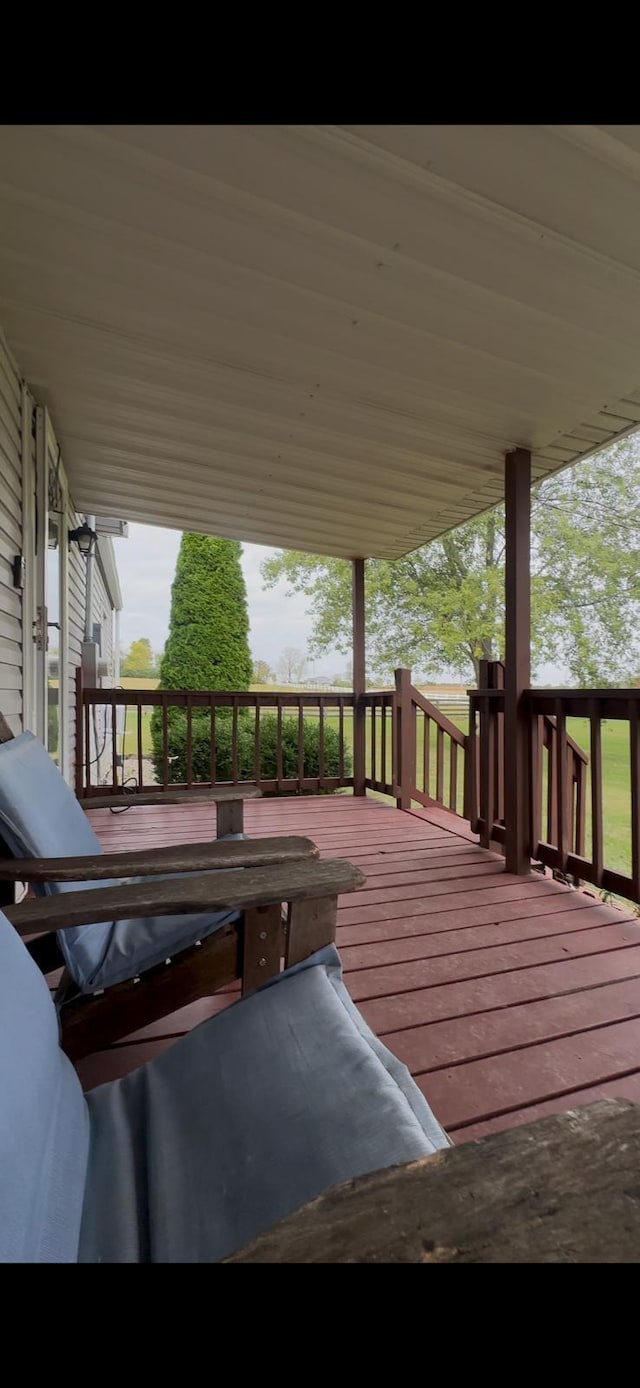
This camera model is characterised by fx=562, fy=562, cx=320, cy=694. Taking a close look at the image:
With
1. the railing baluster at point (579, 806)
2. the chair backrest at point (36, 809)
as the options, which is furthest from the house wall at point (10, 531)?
the railing baluster at point (579, 806)

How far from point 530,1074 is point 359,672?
4.06 metres

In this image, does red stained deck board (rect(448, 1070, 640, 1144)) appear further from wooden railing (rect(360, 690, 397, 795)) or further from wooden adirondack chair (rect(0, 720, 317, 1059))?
wooden railing (rect(360, 690, 397, 795))

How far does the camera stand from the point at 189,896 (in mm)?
1070

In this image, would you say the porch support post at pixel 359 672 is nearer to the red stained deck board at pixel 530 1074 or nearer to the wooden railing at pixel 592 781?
the wooden railing at pixel 592 781

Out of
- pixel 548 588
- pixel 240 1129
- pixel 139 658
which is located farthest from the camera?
pixel 139 658

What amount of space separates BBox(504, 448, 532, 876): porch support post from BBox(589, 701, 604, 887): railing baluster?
473 mm

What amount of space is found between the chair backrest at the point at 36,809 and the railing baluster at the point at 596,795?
2016mm

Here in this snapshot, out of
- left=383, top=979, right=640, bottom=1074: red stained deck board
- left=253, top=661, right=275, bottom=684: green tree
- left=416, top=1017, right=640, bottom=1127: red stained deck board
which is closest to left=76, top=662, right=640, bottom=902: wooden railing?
left=383, top=979, right=640, bottom=1074: red stained deck board

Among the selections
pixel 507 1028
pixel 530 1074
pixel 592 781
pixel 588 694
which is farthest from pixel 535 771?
pixel 530 1074

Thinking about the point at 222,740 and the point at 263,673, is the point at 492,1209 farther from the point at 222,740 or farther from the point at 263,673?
the point at 263,673

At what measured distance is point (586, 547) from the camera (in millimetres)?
10523

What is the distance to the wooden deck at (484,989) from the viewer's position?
1.33 metres
